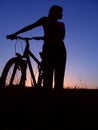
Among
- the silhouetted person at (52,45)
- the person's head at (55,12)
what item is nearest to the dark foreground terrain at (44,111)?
the silhouetted person at (52,45)

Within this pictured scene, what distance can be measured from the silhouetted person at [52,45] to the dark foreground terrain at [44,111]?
464mm

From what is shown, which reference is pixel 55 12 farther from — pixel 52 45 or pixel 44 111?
pixel 44 111

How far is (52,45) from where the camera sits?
8273 mm

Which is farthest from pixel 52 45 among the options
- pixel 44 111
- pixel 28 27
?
pixel 44 111

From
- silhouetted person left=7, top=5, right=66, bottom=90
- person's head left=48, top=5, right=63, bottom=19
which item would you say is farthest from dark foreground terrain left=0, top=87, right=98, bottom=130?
person's head left=48, top=5, right=63, bottom=19

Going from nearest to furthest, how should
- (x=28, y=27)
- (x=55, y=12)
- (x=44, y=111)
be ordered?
1. (x=44, y=111)
2. (x=55, y=12)
3. (x=28, y=27)

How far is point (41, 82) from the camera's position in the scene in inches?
337

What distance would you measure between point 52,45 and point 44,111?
1.94 m

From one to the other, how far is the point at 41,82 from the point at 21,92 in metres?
0.58

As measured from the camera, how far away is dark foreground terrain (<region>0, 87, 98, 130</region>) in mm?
5746

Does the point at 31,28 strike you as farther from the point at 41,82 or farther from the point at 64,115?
the point at 64,115

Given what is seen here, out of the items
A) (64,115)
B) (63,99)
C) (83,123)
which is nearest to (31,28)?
(63,99)

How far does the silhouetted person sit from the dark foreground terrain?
46cm

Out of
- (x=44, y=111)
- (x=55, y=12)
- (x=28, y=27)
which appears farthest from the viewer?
(x=28, y=27)
